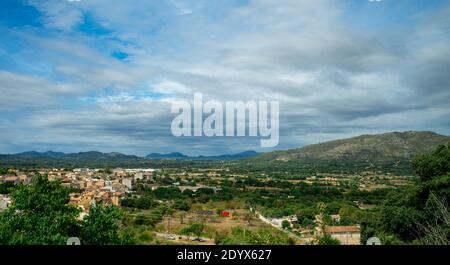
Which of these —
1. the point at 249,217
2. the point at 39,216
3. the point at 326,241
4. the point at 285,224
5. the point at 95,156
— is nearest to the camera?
the point at 326,241

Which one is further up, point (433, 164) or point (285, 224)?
point (433, 164)

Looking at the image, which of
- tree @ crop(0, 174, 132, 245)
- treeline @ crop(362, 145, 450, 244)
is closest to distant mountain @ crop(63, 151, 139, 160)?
treeline @ crop(362, 145, 450, 244)

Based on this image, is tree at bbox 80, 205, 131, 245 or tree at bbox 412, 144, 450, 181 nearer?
tree at bbox 80, 205, 131, 245

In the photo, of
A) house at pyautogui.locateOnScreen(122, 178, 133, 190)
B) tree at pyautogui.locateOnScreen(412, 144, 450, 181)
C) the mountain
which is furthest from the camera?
the mountain

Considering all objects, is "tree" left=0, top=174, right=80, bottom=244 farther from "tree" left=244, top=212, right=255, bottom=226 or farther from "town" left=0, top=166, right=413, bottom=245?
Result: "tree" left=244, top=212, right=255, bottom=226

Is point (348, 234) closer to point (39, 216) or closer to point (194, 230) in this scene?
point (194, 230)

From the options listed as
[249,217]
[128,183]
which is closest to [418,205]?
[249,217]

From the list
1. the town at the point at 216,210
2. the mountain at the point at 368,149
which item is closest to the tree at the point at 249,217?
the town at the point at 216,210
